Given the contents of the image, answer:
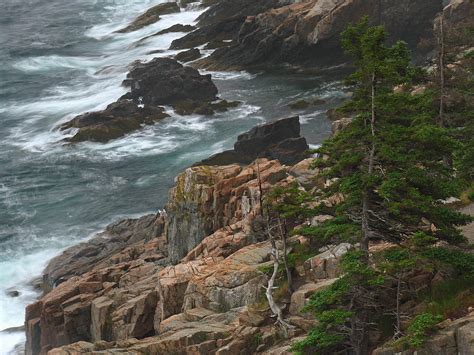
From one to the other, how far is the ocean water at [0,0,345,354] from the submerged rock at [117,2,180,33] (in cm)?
Answer: 250

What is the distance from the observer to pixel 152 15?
314ft

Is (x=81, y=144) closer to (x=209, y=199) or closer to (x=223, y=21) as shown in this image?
(x=223, y=21)

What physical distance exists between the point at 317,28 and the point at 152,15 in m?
34.7

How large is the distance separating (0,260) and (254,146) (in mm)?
17648

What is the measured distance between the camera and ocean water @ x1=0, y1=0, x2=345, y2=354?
45.2 metres

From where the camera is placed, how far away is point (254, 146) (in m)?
49.2

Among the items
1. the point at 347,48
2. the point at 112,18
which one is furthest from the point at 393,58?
the point at 112,18

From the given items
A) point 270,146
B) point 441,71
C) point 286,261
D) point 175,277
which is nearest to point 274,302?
point 286,261

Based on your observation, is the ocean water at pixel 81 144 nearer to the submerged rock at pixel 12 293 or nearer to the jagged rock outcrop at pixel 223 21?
the submerged rock at pixel 12 293

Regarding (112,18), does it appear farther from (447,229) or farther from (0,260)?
(447,229)

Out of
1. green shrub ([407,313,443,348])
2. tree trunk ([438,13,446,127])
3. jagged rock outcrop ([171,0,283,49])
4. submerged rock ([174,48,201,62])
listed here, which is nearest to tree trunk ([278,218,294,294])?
green shrub ([407,313,443,348])

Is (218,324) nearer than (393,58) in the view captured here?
No

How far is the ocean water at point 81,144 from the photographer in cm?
4519

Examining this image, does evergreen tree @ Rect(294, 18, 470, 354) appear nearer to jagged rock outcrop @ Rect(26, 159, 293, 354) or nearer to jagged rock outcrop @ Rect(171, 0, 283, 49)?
jagged rock outcrop @ Rect(26, 159, 293, 354)
